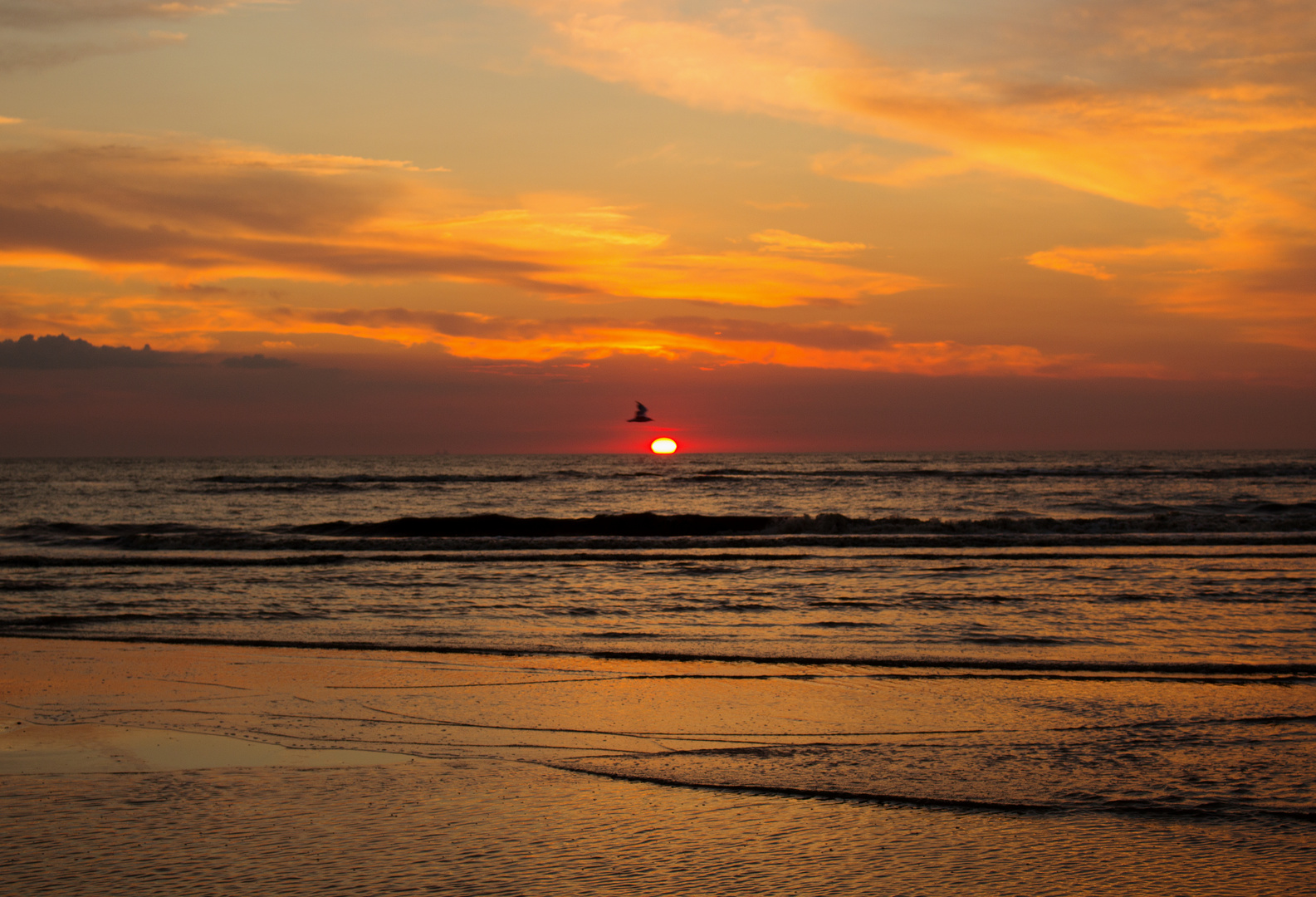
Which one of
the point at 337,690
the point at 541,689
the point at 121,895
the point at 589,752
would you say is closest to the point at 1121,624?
the point at 541,689

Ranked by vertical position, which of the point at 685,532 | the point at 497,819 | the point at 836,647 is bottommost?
the point at 685,532

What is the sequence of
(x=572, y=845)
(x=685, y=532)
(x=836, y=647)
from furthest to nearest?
(x=685, y=532), (x=836, y=647), (x=572, y=845)

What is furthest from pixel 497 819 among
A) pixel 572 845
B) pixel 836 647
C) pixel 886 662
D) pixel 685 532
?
pixel 685 532

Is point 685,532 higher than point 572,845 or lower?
lower

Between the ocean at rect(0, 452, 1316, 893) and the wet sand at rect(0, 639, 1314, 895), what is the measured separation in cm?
6

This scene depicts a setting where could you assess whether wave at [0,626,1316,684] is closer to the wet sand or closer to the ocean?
the ocean

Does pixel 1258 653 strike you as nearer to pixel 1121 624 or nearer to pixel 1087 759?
pixel 1121 624

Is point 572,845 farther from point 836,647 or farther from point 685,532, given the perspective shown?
point 685,532

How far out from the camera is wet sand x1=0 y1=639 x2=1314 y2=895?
364cm

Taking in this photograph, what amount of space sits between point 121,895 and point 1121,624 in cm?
1019

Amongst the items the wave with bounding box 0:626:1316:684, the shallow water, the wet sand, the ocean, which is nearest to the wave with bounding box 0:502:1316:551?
the ocean

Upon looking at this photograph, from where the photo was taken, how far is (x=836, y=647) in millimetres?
9672

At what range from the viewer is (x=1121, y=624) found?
35.5 feet

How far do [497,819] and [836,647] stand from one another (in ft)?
19.2
